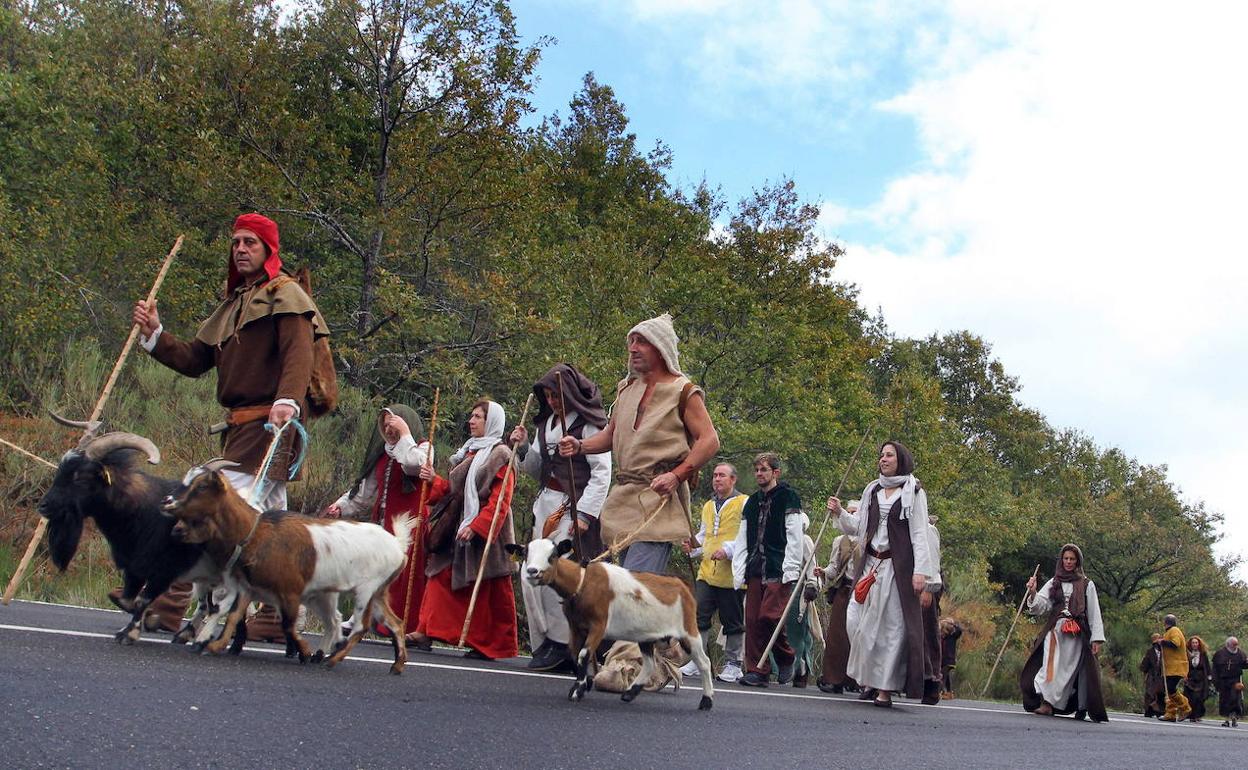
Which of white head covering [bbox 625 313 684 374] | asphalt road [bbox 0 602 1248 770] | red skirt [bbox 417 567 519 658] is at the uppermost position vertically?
white head covering [bbox 625 313 684 374]

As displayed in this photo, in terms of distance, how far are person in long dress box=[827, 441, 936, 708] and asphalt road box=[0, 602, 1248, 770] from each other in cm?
204

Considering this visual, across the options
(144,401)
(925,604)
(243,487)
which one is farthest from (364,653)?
(144,401)

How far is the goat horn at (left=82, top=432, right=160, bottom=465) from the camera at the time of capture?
6711 millimetres

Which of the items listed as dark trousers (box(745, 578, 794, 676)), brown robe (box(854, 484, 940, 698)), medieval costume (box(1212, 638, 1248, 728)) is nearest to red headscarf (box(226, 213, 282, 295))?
brown robe (box(854, 484, 940, 698))

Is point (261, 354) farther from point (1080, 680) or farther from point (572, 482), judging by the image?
point (1080, 680)

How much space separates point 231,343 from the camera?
7391 millimetres

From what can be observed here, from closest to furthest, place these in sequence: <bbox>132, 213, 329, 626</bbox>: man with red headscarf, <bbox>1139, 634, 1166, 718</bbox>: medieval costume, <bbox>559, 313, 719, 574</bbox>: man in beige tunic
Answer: <bbox>132, 213, 329, 626</bbox>: man with red headscarf, <bbox>559, 313, 719, 574</bbox>: man in beige tunic, <bbox>1139, 634, 1166, 718</bbox>: medieval costume

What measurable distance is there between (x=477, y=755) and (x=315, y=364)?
11.1ft

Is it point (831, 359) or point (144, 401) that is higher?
point (831, 359)

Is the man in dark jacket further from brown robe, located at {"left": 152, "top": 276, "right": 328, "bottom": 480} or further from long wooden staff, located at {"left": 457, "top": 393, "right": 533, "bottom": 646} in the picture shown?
brown robe, located at {"left": 152, "top": 276, "right": 328, "bottom": 480}

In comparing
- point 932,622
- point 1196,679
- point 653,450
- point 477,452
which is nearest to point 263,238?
point 653,450

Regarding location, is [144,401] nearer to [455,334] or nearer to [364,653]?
[455,334]

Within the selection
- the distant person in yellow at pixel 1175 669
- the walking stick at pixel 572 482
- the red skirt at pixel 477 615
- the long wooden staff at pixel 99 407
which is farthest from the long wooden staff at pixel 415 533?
the distant person in yellow at pixel 1175 669

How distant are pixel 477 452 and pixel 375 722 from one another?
221 inches
